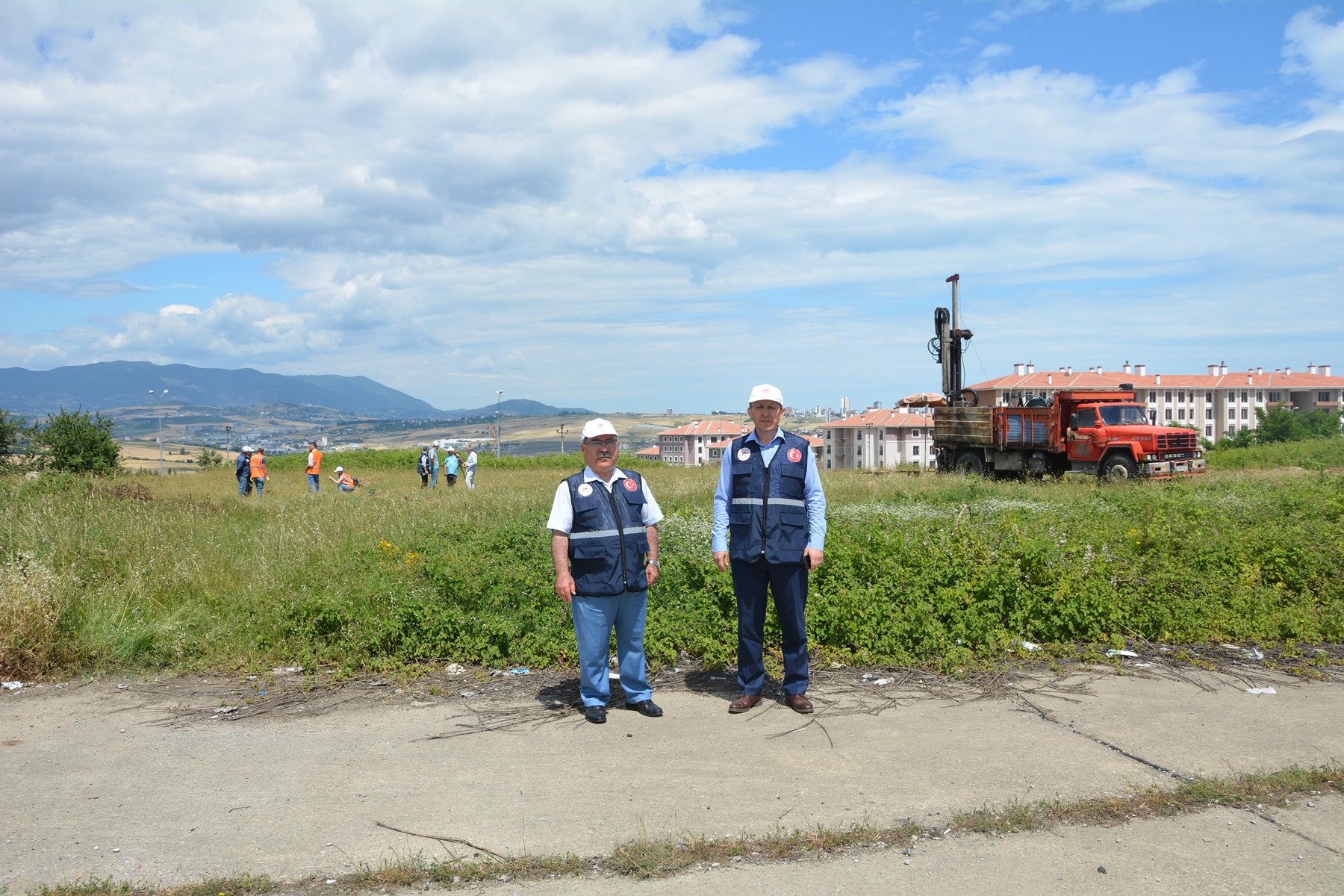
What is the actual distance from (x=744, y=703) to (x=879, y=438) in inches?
3745

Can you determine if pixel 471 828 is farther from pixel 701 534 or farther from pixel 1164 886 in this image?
pixel 701 534

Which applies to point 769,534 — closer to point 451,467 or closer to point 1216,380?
point 451,467

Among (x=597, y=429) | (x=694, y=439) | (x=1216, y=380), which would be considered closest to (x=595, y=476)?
(x=597, y=429)

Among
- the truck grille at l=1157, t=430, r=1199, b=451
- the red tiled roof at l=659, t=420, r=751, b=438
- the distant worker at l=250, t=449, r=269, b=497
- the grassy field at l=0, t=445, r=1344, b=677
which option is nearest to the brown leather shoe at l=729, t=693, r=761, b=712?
the grassy field at l=0, t=445, r=1344, b=677

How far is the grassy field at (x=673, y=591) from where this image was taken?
6344 millimetres

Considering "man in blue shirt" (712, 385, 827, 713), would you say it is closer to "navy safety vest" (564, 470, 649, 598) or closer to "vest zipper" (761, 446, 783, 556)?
"vest zipper" (761, 446, 783, 556)

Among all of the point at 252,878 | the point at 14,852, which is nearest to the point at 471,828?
the point at 252,878

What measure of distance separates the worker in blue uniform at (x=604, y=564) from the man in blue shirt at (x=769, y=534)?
0.50 meters

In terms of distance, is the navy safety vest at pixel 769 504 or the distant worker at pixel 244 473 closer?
the navy safety vest at pixel 769 504

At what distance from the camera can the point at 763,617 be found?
5.55m

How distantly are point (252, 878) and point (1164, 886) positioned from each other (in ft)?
11.1

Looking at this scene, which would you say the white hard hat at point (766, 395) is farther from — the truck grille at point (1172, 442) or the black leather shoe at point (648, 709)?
the truck grille at point (1172, 442)

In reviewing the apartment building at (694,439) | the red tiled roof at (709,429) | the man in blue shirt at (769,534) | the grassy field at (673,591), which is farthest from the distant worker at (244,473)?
the red tiled roof at (709,429)

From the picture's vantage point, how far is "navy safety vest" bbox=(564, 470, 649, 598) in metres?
5.24
